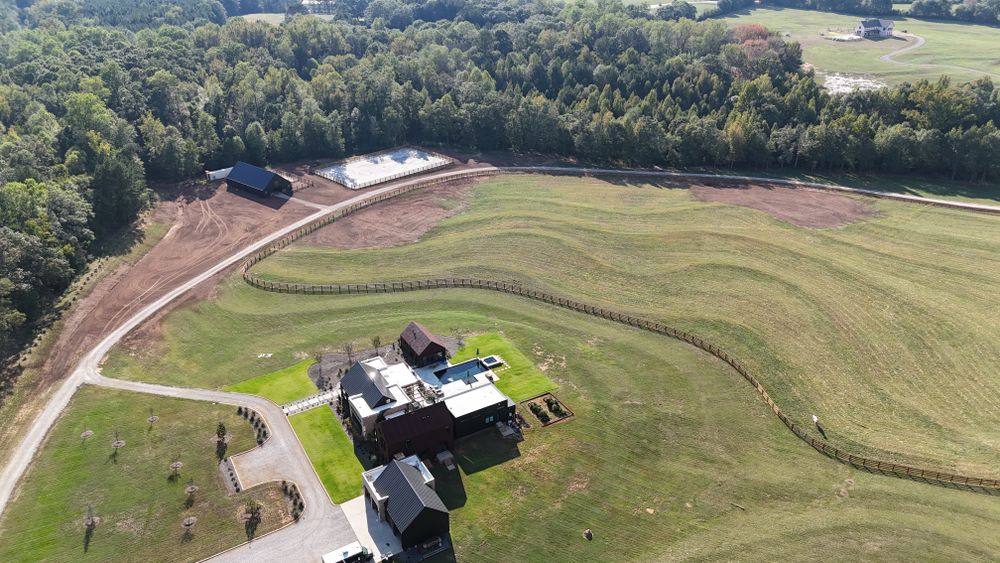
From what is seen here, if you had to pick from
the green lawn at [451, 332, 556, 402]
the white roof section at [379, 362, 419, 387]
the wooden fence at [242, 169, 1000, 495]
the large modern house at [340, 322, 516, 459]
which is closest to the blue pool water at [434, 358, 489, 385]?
the large modern house at [340, 322, 516, 459]

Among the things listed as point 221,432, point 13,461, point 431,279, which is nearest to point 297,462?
point 221,432

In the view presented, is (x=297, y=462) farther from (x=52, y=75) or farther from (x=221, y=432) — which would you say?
(x=52, y=75)

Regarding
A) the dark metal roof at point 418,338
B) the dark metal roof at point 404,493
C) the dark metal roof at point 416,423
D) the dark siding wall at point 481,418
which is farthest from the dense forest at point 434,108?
the dark metal roof at point 404,493

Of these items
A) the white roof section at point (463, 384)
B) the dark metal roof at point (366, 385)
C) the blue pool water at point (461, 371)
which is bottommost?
the blue pool water at point (461, 371)

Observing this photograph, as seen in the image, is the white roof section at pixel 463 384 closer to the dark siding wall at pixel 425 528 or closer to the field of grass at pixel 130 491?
the dark siding wall at pixel 425 528

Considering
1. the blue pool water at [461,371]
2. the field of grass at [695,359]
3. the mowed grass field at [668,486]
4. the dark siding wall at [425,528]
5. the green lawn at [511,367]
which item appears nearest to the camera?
the dark siding wall at [425,528]

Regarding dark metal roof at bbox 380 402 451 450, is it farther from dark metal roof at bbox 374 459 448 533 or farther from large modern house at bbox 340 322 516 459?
dark metal roof at bbox 374 459 448 533
